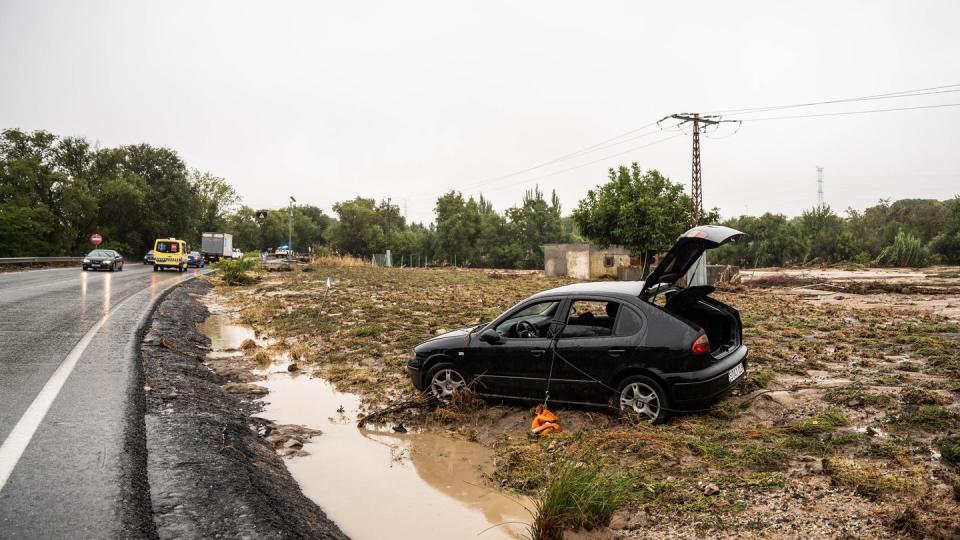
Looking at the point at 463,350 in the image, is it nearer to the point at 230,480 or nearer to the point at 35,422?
the point at 230,480

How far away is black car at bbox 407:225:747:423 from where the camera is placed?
5922 millimetres

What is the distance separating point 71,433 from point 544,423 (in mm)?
4346

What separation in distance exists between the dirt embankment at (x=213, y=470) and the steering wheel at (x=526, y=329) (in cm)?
291

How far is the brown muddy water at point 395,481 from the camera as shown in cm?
457

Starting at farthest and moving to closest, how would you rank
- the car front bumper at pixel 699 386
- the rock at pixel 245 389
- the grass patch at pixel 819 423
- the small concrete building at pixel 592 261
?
the small concrete building at pixel 592 261 < the rock at pixel 245 389 < the car front bumper at pixel 699 386 < the grass patch at pixel 819 423

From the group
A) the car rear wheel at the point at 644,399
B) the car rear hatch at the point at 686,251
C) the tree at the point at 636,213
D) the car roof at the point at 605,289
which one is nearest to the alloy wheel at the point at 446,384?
the car roof at the point at 605,289

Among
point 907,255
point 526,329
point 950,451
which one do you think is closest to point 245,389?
point 526,329

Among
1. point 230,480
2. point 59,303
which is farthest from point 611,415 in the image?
point 59,303

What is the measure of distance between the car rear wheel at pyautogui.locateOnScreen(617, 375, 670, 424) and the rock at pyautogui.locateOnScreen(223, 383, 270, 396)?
16.7 ft

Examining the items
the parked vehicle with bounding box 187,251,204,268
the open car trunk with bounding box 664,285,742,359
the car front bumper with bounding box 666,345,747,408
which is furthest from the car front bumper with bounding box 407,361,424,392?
the parked vehicle with bounding box 187,251,204,268

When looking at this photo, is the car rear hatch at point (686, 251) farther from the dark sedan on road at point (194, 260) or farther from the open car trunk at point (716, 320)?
the dark sedan on road at point (194, 260)

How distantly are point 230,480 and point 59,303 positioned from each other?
13.4 m

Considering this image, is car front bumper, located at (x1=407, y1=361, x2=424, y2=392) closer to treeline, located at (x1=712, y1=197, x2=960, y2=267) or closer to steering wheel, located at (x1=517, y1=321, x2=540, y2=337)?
steering wheel, located at (x1=517, y1=321, x2=540, y2=337)

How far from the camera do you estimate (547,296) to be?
Answer: 268 inches
